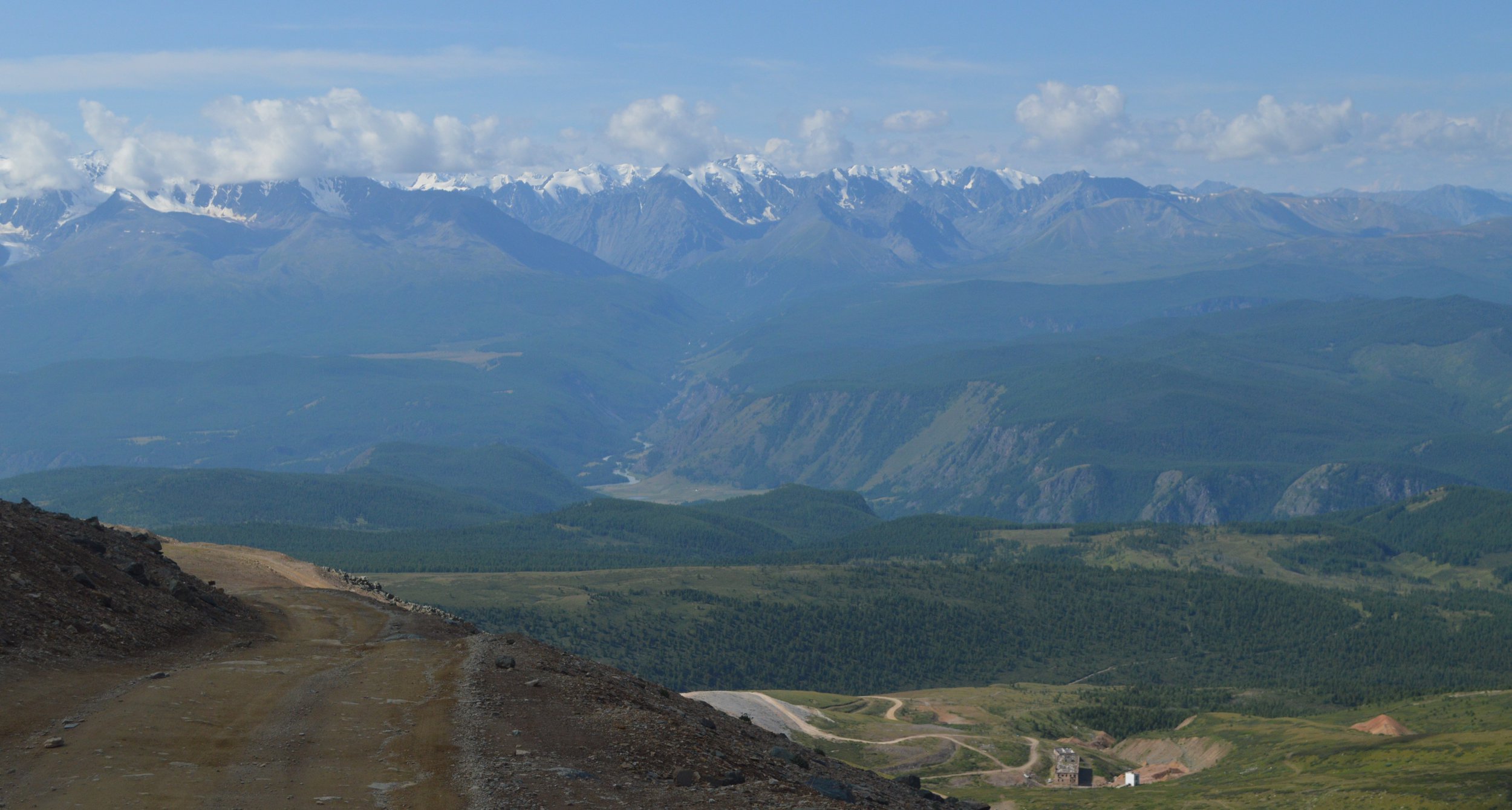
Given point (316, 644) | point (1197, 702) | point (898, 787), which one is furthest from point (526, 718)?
point (1197, 702)

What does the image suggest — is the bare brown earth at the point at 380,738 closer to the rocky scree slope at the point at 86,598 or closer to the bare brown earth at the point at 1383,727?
the rocky scree slope at the point at 86,598

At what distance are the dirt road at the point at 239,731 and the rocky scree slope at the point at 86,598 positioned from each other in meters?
1.85

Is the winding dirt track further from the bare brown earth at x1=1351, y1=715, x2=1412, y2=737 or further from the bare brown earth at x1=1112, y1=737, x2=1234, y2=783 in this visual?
the bare brown earth at x1=1351, y1=715, x2=1412, y2=737

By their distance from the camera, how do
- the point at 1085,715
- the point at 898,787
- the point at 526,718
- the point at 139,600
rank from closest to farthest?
1. the point at 526,718
2. the point at 898,787
3. the point at 139,600
4. the point at 1085,715

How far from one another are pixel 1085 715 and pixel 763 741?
132 meters

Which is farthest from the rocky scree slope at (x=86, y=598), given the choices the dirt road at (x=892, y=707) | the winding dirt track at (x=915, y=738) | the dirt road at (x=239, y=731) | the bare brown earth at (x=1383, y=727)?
the bare brown earth at (x=1383, y=727)

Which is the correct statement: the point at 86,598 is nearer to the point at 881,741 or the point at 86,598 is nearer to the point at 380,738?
the point at 380,738

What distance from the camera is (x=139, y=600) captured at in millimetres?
57250

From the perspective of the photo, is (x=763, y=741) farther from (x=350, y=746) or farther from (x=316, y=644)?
(x=316, y=644)

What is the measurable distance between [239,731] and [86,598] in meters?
17.3

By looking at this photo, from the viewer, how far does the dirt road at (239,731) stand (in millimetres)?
34844

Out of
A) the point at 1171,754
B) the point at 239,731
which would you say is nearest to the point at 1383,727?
the point at 1171,754

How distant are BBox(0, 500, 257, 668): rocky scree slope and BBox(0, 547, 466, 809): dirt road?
1.85 m

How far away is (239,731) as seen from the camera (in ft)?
135
